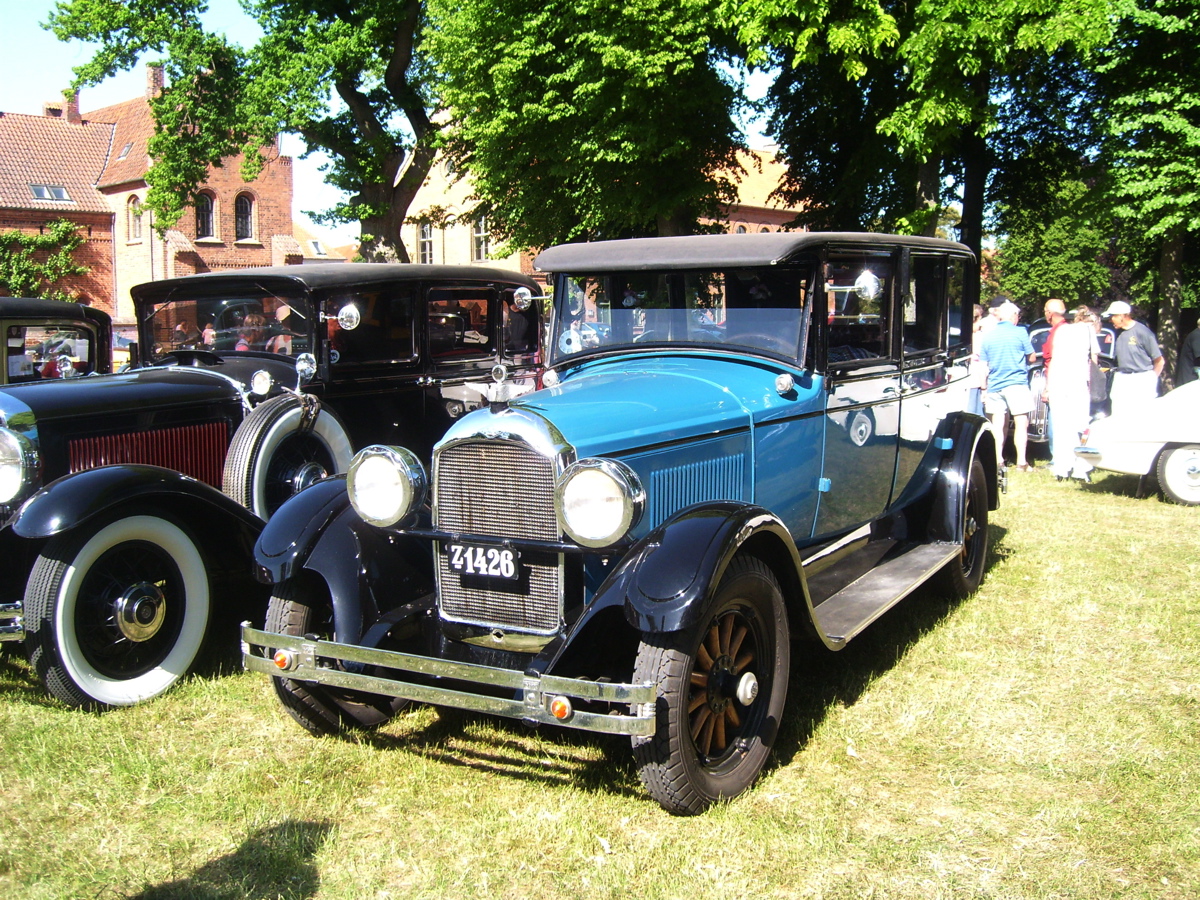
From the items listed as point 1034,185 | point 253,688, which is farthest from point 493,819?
point 1034,185

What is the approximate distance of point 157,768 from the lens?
381cm

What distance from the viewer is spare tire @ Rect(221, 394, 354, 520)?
5230 mm

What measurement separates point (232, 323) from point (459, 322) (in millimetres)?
1528

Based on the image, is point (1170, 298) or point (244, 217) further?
point (244, 217)

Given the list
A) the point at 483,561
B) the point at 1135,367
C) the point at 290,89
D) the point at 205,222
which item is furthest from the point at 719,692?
A: the point at 205,222

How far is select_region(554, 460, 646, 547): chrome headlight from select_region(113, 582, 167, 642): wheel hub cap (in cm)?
229

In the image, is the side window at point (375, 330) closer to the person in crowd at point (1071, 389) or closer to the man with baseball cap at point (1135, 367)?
the person in crowd at point (1071, 389)

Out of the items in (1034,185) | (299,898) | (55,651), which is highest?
(1034,185)

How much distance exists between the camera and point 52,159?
37.7 metres

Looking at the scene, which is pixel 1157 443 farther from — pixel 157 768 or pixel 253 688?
pixel 157 768

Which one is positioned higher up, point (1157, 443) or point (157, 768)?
point (1157, 443)

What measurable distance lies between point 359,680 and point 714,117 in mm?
16431

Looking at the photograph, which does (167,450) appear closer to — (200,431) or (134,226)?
(200,431)

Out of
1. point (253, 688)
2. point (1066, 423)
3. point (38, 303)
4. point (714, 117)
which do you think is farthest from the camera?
point (714, 117)
